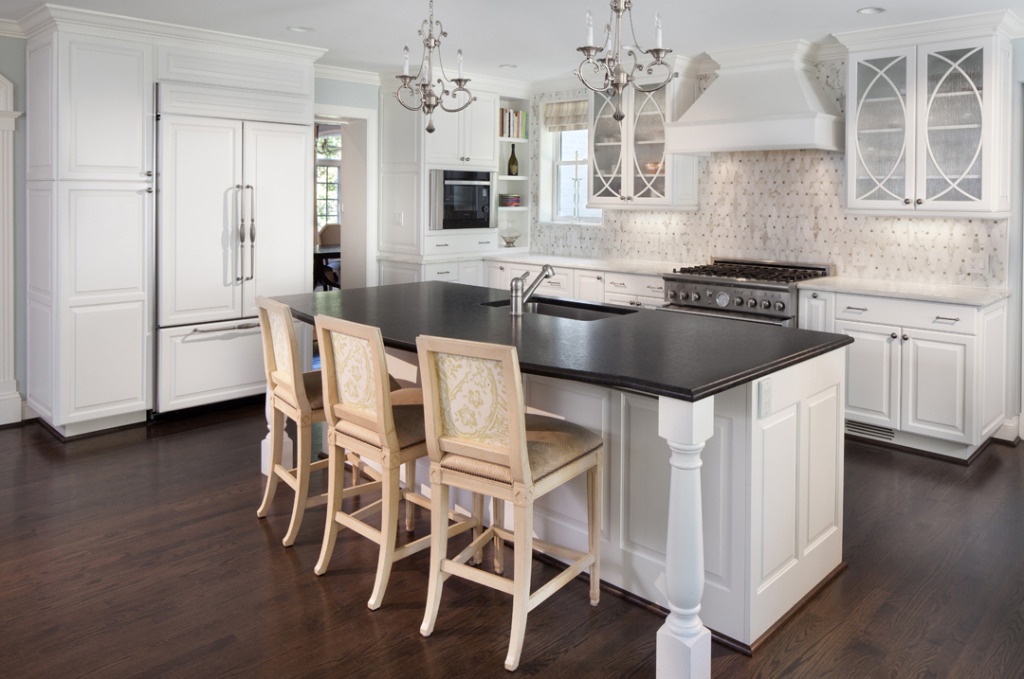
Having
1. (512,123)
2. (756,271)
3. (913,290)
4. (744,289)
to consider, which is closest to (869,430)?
(913,290)

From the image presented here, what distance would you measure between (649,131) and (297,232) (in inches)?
102

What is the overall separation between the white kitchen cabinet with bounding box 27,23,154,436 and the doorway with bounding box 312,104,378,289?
5.84 feet

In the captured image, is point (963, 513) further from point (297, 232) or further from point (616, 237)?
point (297, 232)

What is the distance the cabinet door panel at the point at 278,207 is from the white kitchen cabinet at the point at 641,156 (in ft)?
7.07

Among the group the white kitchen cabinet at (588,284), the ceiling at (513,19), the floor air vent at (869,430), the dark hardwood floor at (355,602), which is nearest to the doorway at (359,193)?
the ceiling at (513,19)

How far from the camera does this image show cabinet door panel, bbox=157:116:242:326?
5.07 meters

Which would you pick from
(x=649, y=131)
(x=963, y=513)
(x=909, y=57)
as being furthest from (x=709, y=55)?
(x=963, y=513)

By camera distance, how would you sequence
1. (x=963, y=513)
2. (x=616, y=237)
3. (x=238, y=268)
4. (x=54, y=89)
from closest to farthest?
(x=963, y=513) < (x=54, y=89) < (x=238, y=268) < (x=616, y=237)

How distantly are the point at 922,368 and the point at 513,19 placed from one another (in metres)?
2.97

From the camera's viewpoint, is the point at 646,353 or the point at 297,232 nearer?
the point at 646,353

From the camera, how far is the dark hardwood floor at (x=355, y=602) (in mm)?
2541

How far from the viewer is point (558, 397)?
3064 millimetres

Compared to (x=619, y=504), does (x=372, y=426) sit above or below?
above

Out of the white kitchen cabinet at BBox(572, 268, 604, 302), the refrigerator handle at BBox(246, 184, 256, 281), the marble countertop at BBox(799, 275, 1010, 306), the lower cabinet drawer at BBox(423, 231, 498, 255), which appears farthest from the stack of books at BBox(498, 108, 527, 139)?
the marble countertop at BBox(799, 275, 1010, 306)
